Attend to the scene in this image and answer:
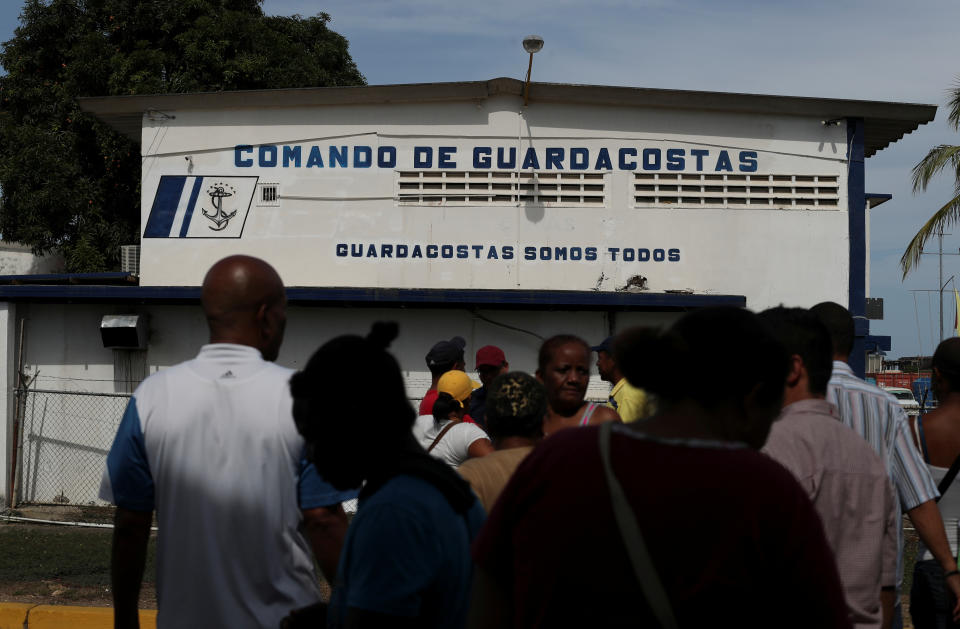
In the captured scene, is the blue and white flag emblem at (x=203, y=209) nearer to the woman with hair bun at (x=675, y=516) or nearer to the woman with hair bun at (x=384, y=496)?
the woman with hair bun at (x=384, y=496)

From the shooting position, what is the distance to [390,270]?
13.0 metres

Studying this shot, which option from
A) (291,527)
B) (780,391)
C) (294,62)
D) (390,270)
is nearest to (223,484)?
(291,527)

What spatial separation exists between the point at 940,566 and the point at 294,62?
2290 cm

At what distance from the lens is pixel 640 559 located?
6.26 feet

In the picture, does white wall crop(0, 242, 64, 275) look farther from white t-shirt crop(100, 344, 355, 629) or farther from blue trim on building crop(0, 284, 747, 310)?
white t-shirt crop(100, 344, 355, 629)

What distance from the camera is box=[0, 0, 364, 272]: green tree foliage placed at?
23.0 meters

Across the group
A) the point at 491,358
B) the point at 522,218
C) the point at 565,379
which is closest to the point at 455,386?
the point at 491,358

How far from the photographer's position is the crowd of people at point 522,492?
1.90 meters

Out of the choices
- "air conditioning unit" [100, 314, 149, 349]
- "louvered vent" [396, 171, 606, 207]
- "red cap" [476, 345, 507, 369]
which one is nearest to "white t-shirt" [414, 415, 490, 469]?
"red cap" [476, 345, 507, 369]

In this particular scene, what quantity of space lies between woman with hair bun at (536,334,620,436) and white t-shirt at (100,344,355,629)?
2412mm

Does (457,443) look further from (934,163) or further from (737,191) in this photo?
(934,163)

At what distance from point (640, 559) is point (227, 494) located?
1538 millimetres

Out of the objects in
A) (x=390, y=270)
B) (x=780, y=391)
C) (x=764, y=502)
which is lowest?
→ (x=764, y=502)

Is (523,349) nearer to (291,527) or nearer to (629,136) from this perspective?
(629,136)
